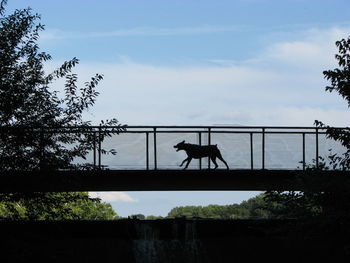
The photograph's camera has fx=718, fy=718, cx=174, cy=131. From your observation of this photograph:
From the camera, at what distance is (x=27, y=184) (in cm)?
1970

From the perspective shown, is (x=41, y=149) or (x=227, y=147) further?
(x=227, y=147)

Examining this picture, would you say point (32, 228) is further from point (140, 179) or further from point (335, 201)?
point (335, 201)

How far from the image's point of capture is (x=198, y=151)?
92.6 feet

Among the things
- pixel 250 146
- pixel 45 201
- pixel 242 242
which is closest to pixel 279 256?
pixel 242 242

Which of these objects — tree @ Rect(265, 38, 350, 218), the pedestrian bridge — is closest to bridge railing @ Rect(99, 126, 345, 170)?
the pedestrian bridge

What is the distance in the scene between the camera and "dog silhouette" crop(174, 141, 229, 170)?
91.8ft

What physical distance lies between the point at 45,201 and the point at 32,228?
178 cm

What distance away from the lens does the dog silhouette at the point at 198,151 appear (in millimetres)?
27969

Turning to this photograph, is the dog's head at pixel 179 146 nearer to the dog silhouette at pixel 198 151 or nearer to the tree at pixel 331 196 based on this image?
the dog silhouette at pixel 198 151

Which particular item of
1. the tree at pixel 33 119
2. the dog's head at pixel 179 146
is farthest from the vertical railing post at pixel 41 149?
the dog's head at pixel 179 146

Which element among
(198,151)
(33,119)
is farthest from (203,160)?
(33,119)

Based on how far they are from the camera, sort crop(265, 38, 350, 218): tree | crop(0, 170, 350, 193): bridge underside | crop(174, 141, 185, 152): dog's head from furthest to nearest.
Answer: crop(174, 141, 185, 152): dog's head → crop(0, 170, 350, 193): bridge underside → crop(265, 38, 350, 218): tree

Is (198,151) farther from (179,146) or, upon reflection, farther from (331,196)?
(331,196)

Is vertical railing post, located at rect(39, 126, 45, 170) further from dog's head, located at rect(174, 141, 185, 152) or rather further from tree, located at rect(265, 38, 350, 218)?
dog's head, located at rect(174, 141, 185, 152)
